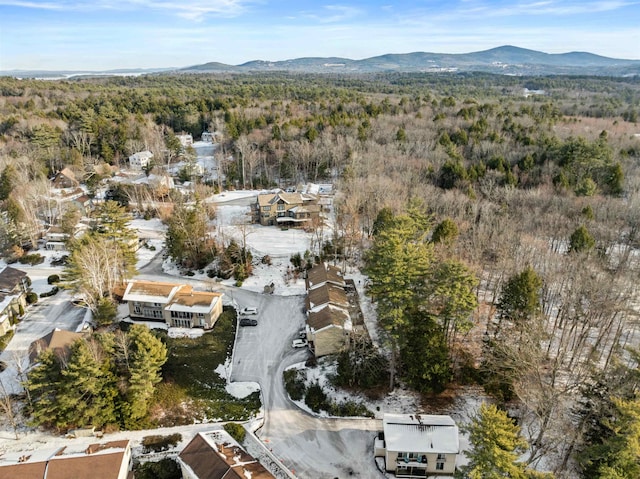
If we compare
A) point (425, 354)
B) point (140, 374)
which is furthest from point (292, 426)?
point (140, 374)

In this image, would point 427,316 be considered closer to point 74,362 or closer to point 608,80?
point 74,362

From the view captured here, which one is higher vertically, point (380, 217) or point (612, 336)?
point (380, 217)

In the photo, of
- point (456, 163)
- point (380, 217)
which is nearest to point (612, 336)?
point (380, 217)

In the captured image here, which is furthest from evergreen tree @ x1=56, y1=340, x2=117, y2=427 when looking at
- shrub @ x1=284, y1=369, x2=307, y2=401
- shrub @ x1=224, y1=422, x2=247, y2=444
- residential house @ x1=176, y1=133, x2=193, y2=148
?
residential house @ x1=176, y1=133, x2=193, y2=148

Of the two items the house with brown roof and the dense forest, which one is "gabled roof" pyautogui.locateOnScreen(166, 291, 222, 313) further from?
the house with brown roof

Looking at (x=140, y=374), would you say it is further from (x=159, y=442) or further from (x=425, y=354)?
(x=425, y=354)

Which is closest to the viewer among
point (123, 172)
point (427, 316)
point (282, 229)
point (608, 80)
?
point (427, 316)
